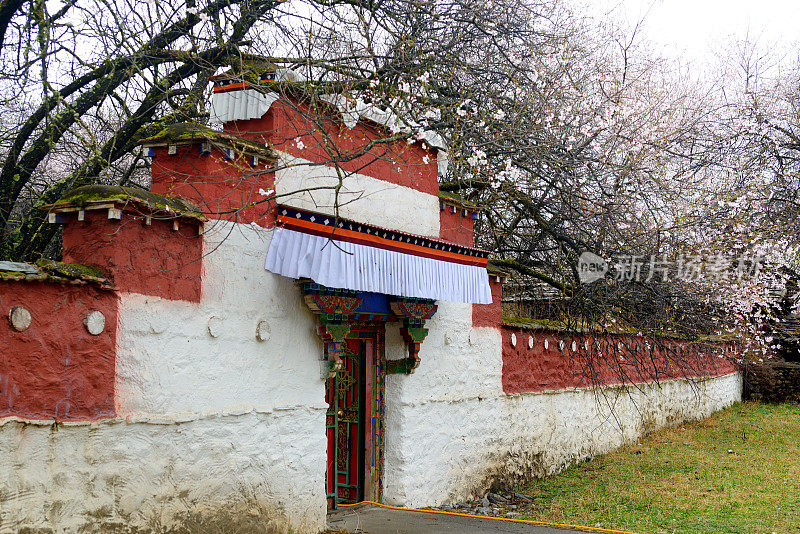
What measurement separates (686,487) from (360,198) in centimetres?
661

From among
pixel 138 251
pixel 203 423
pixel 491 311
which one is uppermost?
pixel 138 251

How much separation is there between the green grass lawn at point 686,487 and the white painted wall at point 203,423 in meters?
3.71

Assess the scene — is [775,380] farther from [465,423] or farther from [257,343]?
[257,343]

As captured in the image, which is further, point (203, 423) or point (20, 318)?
point (203, 423)

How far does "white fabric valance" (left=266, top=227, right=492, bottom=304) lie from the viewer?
664 centimetres

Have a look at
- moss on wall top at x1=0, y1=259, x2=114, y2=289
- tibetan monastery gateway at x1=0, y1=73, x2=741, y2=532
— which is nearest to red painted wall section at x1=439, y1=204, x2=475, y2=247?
tibetan monastery gateway at x1=0, y1=73, x2=741, y2=532

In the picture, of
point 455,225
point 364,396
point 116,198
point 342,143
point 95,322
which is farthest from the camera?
point 455,225

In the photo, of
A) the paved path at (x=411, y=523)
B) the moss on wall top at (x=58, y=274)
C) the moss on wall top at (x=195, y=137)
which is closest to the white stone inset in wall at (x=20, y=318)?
the moss on wall top at (x=58, y=274)

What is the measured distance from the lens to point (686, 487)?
10.5m

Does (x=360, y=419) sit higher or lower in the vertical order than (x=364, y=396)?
lower

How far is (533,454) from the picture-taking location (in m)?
10.9

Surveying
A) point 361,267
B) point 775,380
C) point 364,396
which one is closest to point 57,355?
point 361,267

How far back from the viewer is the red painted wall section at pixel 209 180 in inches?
247

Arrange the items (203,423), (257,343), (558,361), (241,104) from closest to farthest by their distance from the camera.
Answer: (203,423) < (257,343) < (241,104) < (558,361)
